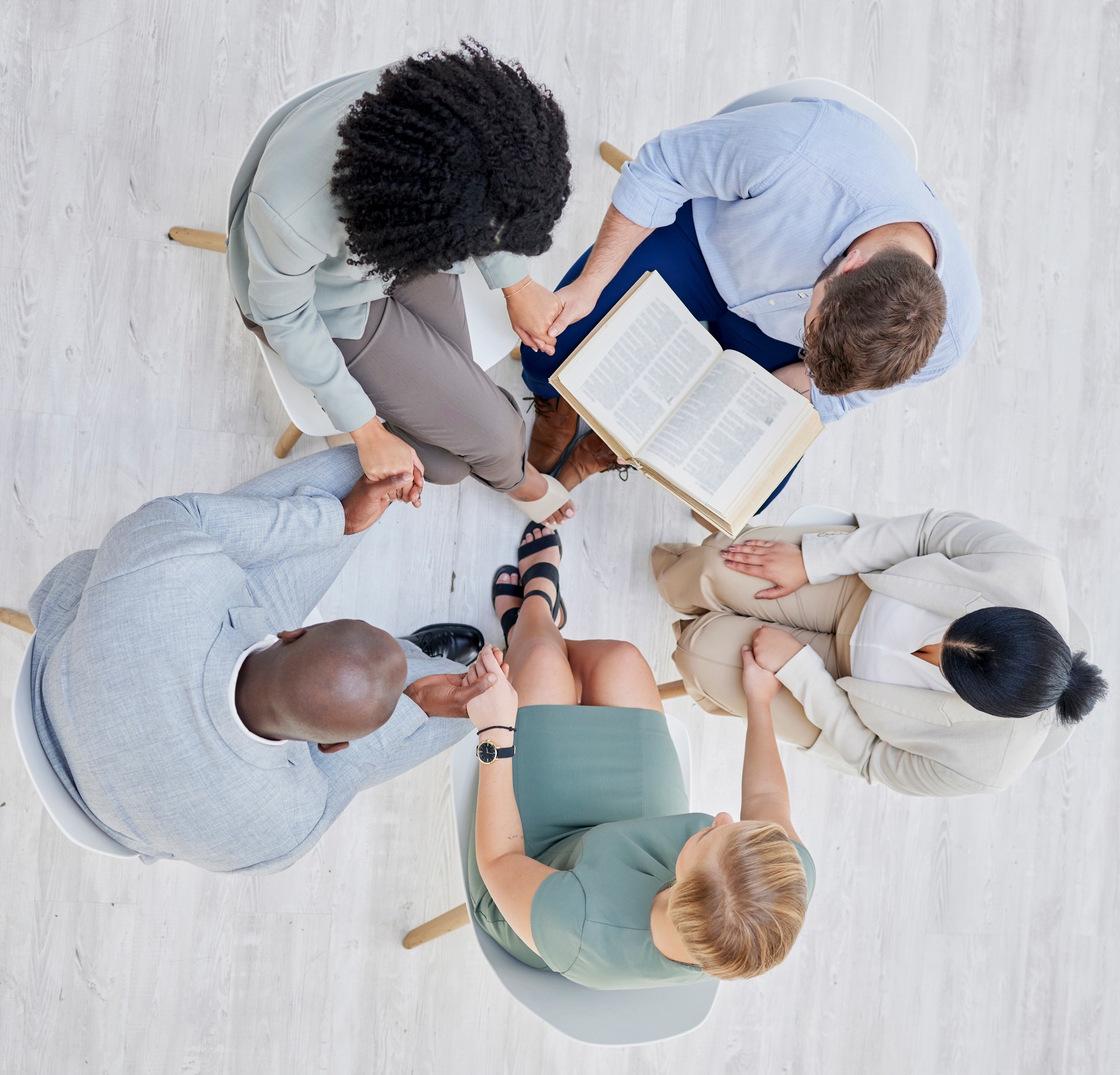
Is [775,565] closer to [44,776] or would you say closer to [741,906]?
[741,906]

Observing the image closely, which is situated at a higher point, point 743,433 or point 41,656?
point 743,433

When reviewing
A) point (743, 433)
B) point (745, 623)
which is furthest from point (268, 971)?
point (743, 433)

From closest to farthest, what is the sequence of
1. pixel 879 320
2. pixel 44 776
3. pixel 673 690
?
pixel 44 776 → pixel 879 320 → pixel 673 690

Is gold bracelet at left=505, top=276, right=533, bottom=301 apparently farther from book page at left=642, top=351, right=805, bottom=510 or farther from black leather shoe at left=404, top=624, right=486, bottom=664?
black leather shoe at left=404, top=624, right=486, bottom=664

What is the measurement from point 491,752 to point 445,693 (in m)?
0.15

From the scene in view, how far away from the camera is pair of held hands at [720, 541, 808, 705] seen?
171 cm

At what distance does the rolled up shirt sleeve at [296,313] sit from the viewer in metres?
1.12

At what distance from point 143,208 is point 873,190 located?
159cm

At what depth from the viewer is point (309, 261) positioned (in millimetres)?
A: 1149

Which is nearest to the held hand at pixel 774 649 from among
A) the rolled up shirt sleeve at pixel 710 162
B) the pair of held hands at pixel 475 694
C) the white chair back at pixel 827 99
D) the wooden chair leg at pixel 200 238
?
the pair of held hands at pixel 475 694

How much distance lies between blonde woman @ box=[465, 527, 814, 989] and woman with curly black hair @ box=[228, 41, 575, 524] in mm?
497

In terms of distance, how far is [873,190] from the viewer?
1347 mm

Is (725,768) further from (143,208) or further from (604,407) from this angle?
(143,208)

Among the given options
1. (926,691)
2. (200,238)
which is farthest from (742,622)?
(200,238)
